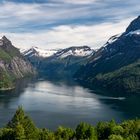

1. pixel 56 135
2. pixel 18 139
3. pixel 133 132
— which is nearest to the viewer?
pixel 18 139

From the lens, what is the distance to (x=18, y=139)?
396 feet

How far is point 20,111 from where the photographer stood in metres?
127

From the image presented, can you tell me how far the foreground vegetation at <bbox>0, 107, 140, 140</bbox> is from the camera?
12132 centimetres

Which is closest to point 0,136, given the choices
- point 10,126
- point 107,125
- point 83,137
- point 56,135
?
point 10,126

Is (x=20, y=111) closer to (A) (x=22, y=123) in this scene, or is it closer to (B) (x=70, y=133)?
(A) (x=22, y=123)

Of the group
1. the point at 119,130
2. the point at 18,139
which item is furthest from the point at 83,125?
the point at 18,139

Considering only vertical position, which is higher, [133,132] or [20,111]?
[20,111]

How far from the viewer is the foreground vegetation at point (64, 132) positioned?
398 ft

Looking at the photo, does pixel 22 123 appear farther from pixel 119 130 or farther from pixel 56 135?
pixel 119 130

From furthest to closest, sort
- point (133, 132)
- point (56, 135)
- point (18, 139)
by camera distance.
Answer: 1. point (133, 132)
2. point (56, 135)
3. point (18, 139)

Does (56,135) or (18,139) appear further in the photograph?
(56,135)

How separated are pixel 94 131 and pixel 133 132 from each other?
13382 mm

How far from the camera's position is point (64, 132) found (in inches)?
5118

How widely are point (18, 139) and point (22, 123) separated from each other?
7.17 meters
